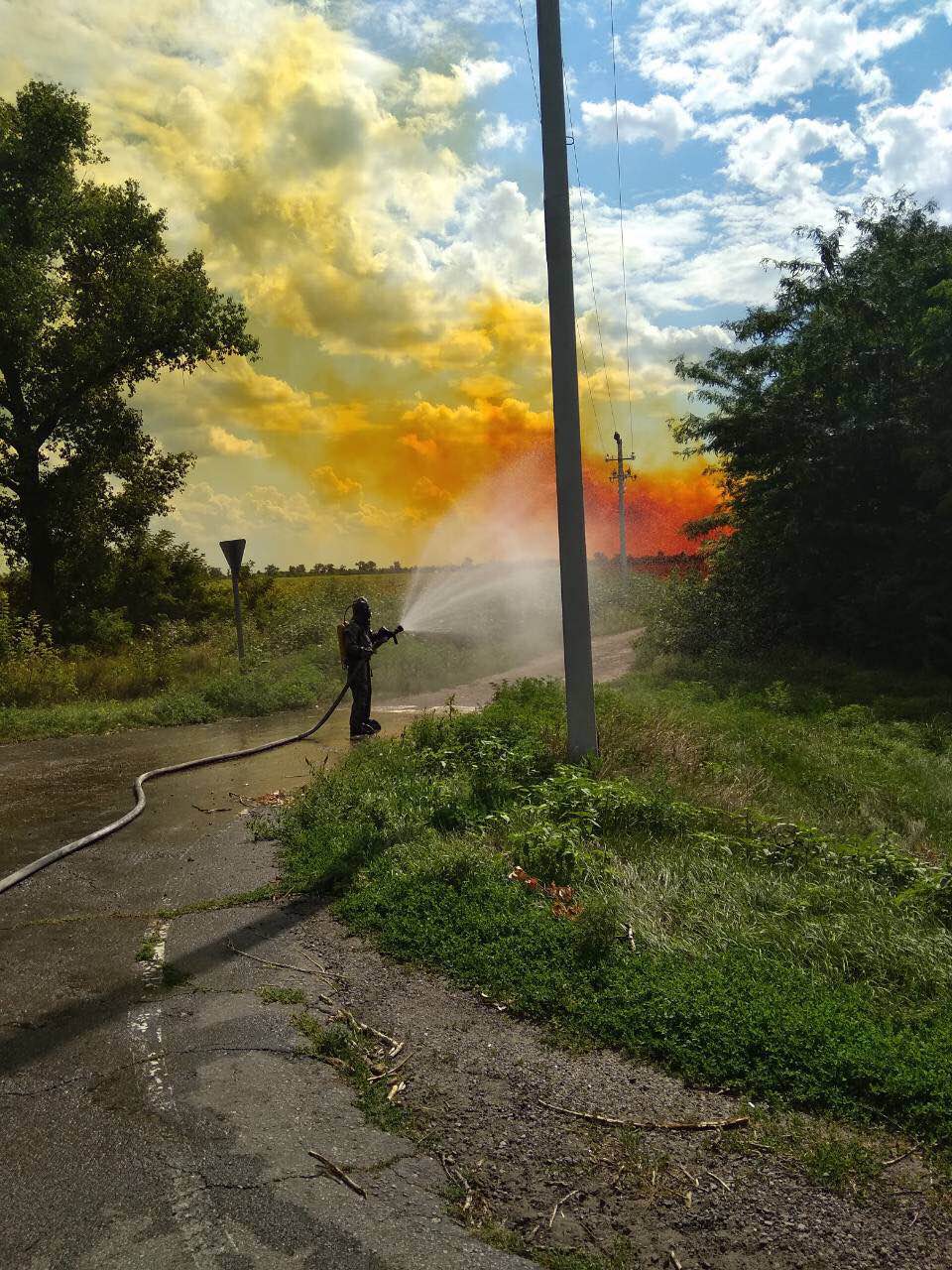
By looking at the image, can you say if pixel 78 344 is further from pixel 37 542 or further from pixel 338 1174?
pixel 338 1174

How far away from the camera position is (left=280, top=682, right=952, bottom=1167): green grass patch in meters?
3.64

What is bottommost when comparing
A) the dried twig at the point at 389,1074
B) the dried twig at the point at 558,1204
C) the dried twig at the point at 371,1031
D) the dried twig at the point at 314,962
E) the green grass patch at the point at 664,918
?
the dried twig at the point at 558,1204

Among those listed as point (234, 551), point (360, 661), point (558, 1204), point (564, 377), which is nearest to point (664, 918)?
point (558, 1204)

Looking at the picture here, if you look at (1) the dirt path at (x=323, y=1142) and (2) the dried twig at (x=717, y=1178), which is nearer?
(1) the dirt path at (x=323, y=1142)

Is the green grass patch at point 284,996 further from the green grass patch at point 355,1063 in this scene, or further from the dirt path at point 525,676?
the dirt path at point 525,676

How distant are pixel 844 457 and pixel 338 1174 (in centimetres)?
1783

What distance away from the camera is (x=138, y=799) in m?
8.84

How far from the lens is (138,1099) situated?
11.7 feet

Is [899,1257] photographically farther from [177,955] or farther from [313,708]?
[313,708]

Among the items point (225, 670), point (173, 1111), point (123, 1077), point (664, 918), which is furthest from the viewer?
point (225, 670)

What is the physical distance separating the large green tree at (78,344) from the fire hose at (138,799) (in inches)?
574

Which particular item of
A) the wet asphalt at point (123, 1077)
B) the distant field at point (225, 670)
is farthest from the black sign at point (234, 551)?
the wet asphalt at point (123, 1077)

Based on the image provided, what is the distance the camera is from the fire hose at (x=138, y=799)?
255 inches

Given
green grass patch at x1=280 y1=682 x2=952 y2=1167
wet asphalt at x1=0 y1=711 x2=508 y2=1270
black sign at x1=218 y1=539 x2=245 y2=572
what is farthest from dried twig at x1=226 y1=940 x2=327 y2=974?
black sign at x1=218 y1=539 x2=245 y2=572
